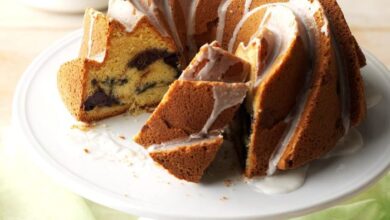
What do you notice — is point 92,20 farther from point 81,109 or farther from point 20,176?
point 20,176

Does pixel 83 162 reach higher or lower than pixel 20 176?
higher

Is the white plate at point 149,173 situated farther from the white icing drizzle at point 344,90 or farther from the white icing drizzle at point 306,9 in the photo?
the white icing drizzle at point 306,9

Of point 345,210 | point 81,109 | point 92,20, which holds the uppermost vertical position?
point 92,20

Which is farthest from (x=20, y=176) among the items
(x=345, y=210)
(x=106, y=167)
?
(x=345, y=210)

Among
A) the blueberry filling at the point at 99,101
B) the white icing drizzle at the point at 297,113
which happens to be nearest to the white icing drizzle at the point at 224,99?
the white icing drizzle at the point at 297,113

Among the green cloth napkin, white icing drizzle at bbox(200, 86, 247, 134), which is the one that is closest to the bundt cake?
white icing drizzle at bbox(200, 86, 247, 134)

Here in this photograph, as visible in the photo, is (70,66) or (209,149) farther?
(70,66)

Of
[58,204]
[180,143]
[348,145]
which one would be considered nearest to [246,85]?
[180,143]
